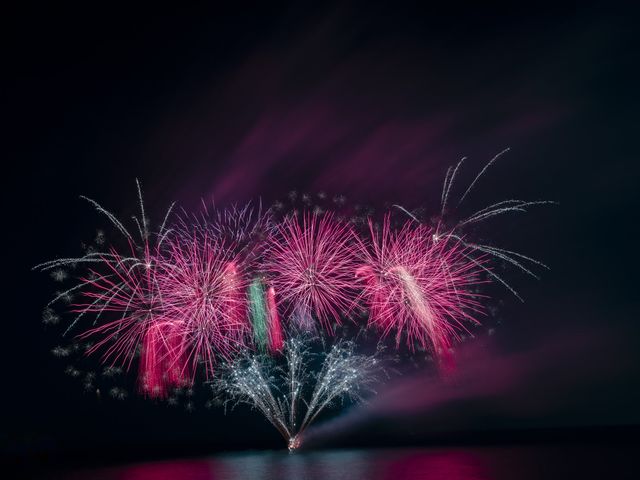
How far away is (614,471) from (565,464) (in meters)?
3.76

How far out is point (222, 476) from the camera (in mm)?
26406

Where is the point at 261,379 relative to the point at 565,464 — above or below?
above

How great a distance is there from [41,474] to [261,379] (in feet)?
40.8

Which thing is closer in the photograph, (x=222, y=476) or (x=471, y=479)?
(x=471, y=479)

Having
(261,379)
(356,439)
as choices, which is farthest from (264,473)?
(356,439)

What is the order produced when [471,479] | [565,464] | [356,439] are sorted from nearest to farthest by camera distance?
[471,479], [565,464], [356,439]

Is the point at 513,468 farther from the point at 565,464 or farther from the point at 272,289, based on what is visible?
the point at 272,289

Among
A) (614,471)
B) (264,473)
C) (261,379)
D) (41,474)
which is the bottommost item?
(614,471)

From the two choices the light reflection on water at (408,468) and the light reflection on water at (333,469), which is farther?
the light reflection on water at (333,469)

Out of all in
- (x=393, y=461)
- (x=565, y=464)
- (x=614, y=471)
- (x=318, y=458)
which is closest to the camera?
(x=614, y=471)

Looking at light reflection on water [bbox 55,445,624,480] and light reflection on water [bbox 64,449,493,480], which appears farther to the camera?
light reflection on water [bbox 64,449,493,480]

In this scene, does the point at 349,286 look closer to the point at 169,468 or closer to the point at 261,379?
the point at 261,379

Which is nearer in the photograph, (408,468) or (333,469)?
(408,468)

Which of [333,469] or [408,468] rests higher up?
[333,469]
